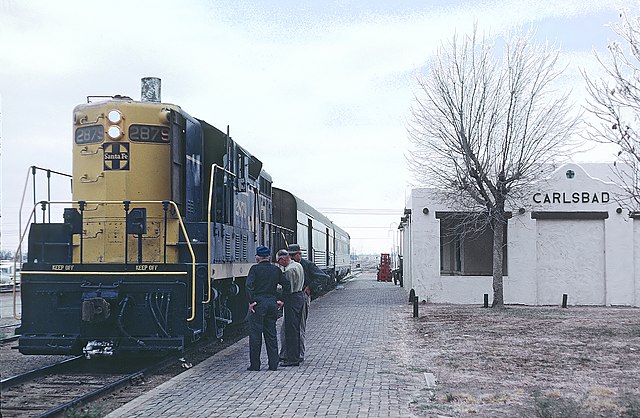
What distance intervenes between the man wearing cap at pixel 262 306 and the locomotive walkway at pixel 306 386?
28 cm

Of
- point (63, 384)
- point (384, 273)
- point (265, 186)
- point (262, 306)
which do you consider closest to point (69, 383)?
point (63, 384)

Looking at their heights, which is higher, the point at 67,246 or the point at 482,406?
the point at 67,246

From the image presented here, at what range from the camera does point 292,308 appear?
1153 cm

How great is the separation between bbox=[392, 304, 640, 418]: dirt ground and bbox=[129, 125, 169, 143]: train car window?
5220 millimetres

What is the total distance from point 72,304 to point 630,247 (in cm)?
2113

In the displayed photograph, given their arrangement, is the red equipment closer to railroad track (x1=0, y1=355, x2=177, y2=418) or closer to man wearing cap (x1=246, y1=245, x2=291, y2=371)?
railroad track (x1=0, y1=355, x2=177, y2=418)

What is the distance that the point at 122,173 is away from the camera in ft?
38.3

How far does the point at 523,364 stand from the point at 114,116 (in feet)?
24.6

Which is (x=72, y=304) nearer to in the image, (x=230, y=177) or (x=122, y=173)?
(x=122, y=173)

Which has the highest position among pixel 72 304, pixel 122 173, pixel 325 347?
pixel 122 173

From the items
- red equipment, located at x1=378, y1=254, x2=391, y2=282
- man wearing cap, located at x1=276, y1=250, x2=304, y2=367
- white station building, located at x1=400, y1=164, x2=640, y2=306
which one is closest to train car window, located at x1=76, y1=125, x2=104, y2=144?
man wearing cap, located at x1=276, y1=250, x2=304, y2=367

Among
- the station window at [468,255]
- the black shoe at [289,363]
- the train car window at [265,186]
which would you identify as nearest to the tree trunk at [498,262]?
the station window at [468,255]

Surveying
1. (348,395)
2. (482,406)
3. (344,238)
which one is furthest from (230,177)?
(344,238)

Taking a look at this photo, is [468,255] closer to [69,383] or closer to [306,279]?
[306,279]
